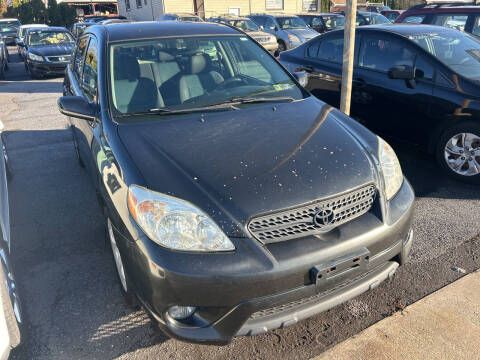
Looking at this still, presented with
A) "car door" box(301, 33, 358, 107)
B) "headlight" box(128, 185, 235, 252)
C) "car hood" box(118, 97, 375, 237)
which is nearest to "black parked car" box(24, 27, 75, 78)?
"car door" box(301, 33, 358, 107)

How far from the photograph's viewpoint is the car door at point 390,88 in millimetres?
4449

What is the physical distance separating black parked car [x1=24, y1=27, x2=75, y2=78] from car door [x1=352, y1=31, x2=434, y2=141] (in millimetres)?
9553

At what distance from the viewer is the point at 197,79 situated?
10.4 ft

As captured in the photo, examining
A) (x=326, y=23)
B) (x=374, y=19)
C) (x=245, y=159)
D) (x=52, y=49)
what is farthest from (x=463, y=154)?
(x=326, y=23)

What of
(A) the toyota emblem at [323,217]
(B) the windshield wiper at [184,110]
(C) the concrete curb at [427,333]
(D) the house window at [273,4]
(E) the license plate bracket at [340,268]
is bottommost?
(C) the concrete curb at [427,333]

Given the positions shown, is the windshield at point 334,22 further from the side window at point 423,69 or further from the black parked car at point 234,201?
the black parked car at point 234,201

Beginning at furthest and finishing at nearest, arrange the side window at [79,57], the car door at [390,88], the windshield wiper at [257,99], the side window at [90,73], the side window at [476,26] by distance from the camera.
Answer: the side window at [476,26] < the car door at [390,88] < the side window at [79,57] < the side window at [90,73] < the windshield wiper at [257,99]

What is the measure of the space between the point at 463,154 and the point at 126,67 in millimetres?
3442

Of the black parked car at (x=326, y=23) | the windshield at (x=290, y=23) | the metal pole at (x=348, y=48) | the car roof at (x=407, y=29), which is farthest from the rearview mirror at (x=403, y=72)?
the black parked car at (x=326, y=23)

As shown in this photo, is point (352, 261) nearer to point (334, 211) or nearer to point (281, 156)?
point (334, 211)

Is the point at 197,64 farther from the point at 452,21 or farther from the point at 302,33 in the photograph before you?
the point at 302,33

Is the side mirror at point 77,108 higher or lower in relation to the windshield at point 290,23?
lower

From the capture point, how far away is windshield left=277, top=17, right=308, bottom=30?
15.8 metres

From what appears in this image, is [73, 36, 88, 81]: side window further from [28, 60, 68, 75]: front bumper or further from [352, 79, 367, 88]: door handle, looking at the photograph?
[28, 60, 68, 75]: front bumper
